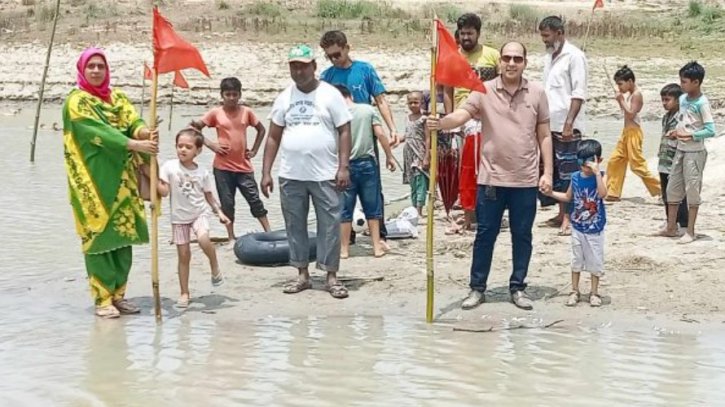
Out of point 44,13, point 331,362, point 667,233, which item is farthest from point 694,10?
point 331,362

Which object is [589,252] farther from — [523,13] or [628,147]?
[523,13]

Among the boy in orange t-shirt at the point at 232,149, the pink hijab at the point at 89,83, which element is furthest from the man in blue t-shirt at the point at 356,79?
the pink hijab at the point at 89,83

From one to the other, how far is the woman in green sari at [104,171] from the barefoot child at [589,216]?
280cm

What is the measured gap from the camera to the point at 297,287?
26.7ft

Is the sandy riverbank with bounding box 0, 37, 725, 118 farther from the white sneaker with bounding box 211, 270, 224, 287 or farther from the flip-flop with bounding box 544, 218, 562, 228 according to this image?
the white sneaker with bounding box 211, 270, 224, 287

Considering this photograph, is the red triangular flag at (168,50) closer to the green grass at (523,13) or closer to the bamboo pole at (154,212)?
the bamboo pole at (154,212)

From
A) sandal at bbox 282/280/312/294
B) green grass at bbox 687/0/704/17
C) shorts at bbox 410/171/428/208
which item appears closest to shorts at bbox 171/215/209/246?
sandal at bbox 282/280/312/294

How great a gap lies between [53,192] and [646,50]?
744 inches

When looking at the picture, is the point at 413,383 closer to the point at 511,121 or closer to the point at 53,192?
the point at 511,121

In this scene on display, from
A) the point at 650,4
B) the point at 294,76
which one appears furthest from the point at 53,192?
the point at 650,4

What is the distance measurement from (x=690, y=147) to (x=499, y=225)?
2.49 metres

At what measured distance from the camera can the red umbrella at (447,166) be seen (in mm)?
10195

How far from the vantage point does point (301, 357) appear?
6.65 m

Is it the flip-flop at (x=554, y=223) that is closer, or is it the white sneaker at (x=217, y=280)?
the white sneaker at (x=217, y=280)
